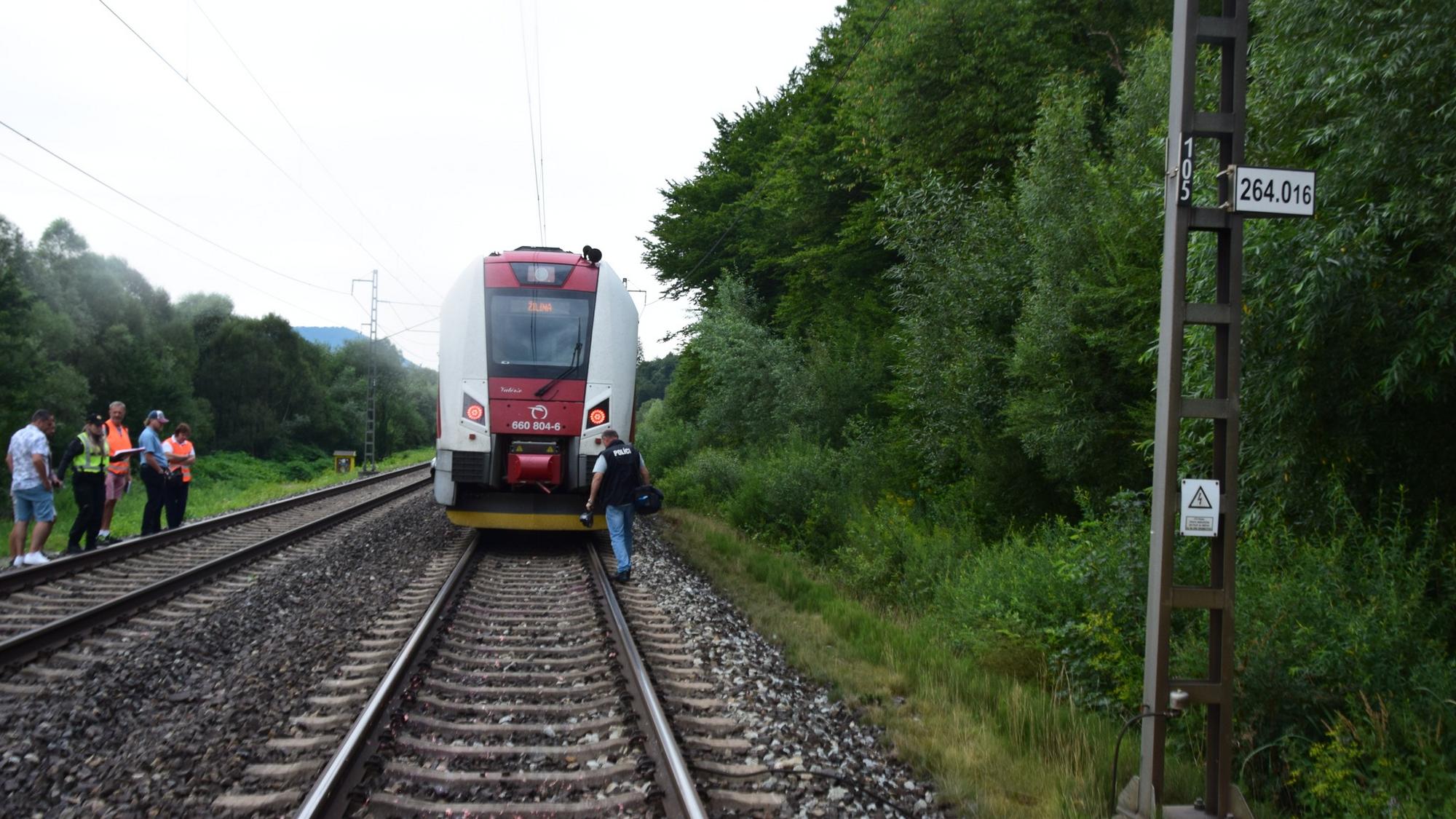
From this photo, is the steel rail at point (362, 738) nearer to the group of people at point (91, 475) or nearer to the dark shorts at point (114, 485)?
the group of people at point (91, 475)

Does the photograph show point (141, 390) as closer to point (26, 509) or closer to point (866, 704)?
point (26, 509)

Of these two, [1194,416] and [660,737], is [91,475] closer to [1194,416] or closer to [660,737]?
[660,737]

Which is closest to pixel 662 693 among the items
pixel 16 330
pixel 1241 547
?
pixel 1241 547

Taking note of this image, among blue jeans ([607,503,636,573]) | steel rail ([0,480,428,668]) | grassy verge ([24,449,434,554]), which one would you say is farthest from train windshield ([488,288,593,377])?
grassy verge ([24,449,434,554])

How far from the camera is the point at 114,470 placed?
11469 millimetres

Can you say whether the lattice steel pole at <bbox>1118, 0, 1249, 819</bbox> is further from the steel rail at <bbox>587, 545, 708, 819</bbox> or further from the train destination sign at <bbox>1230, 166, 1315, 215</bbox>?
the steel rail at <bbox>587, 545, 708, 819</bbox>

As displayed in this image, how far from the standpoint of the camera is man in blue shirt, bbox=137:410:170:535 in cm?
1155

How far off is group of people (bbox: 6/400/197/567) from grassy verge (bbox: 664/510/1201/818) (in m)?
7.51

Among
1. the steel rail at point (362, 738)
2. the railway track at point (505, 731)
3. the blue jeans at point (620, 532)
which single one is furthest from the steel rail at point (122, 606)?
the blue jeans at point (620, 532)

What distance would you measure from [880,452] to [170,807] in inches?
483

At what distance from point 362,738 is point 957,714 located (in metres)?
3.35

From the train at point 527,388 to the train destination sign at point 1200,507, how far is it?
7.62m

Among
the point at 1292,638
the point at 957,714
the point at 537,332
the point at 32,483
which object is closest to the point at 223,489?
the point at 32,483

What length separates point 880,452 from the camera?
14.9 meters
